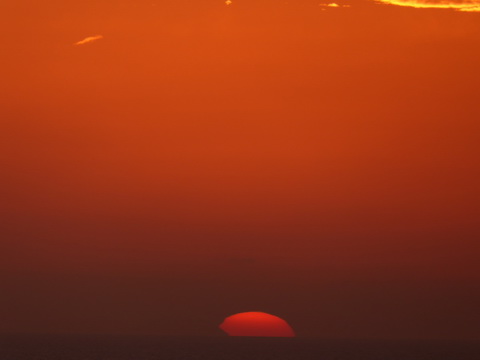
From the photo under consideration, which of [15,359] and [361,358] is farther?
Answer: [361,358]

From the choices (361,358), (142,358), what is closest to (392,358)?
(361,358)

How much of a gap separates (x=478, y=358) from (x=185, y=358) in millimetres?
45932

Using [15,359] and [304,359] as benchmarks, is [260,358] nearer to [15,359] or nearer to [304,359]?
[304,359]

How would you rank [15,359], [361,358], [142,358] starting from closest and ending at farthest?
[15,359]
[142,358]
[361,358]

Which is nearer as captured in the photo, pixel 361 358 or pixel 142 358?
pixel 142 358

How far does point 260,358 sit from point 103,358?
2029 centimetres

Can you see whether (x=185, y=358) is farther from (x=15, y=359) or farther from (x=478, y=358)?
(x=478, y=358)

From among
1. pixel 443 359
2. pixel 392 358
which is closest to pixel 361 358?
pixel 392 358

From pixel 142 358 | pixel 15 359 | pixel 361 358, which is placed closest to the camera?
pixel 15 359

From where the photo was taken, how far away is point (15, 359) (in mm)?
91438

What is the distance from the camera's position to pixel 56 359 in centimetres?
9225

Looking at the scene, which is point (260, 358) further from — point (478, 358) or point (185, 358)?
point (478, 358)

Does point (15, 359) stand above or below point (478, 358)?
below

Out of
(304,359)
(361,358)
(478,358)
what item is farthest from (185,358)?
(478,358)
